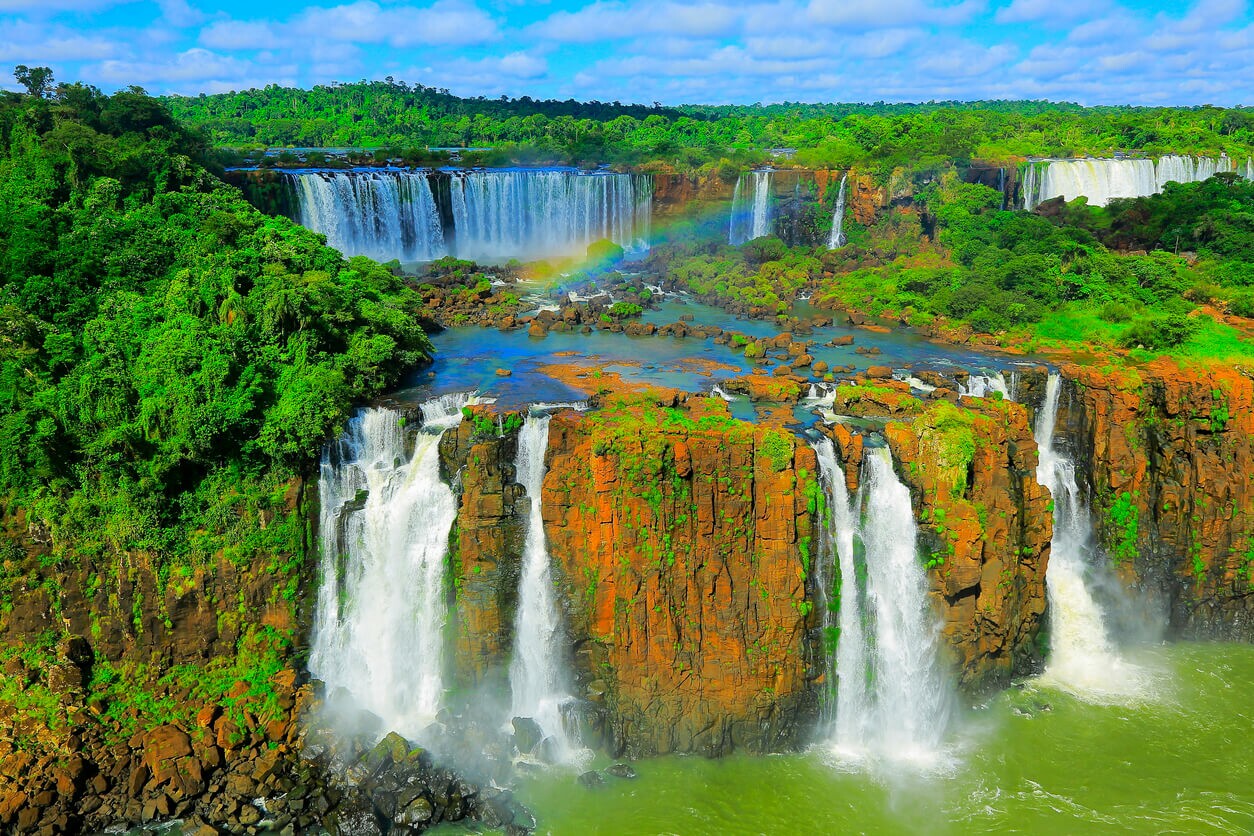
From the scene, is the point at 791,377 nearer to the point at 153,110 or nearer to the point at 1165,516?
the point at 1165,516

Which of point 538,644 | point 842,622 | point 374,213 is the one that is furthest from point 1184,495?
point 374,213

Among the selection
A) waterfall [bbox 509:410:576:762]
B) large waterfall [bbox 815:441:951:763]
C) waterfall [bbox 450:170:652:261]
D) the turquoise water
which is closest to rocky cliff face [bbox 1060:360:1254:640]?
the turquoise water

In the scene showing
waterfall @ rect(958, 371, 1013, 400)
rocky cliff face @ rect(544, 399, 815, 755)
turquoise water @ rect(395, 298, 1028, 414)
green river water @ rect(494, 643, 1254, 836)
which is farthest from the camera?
turquoise water @ rect(395, 298, 1028, 414)

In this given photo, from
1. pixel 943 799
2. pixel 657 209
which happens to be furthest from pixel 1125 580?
pixel 657 209

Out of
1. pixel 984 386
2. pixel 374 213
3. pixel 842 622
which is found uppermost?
pixel 374 213

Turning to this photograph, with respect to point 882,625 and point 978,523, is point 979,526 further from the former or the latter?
point 882,625

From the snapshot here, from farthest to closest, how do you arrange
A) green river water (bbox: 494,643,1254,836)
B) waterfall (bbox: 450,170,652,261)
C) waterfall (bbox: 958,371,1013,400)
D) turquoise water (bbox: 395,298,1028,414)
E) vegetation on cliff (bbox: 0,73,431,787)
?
waterfall (bbox: 450,170,652,261)
turquoise water (bbox: 395,298,1028,414)
waterfall (bbox: 958,371,1013,400)
vegetation on cliff (bbox: 0,73,431,787)
green river water (bbox: 494,643,1254,836)

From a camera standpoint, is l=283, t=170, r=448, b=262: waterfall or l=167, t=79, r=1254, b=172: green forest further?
l=167, t=79, r=1254, b=172: green forest

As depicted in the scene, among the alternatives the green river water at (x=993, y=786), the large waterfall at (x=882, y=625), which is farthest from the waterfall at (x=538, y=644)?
the large waterfall at (x=882, y=625)

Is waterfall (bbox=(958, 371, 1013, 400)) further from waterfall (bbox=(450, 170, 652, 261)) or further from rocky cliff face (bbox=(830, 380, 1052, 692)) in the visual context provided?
waterfall (bbox=(450, 170, 652, 261))
